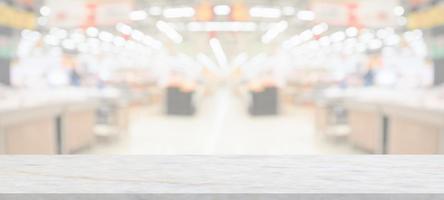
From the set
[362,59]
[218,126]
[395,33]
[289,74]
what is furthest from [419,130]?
[362,59]

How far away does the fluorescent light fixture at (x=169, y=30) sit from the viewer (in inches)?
696

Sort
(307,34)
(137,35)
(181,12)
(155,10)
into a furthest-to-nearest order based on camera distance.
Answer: (137,35) → (307,34) → (155,10) → (181,12)

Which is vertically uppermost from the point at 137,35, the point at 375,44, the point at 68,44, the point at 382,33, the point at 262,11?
the point at 137,35

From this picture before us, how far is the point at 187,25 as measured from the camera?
18734mm

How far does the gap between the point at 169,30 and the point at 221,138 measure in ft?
34.7

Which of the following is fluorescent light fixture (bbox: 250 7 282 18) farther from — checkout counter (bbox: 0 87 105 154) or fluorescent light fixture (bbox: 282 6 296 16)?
checkout counter (bbox: 0 87 105 154)

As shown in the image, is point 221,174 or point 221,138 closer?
point 221,174

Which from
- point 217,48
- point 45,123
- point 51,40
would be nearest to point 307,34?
point 217,48

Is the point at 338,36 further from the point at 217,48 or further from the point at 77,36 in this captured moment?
the point at 77,36

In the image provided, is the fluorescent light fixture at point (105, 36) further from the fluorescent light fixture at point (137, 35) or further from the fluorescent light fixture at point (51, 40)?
the fluorescent light fixture at point (51, 40)

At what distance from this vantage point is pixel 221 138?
872cm

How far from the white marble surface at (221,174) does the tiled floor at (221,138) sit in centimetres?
580

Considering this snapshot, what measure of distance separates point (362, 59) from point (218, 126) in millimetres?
17473

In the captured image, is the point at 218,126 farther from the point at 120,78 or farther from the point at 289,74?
the point at 289,74
